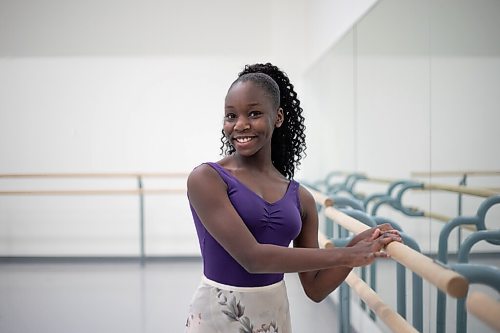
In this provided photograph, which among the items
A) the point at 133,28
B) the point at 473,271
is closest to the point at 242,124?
the point at 473,271

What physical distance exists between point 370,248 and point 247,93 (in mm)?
394

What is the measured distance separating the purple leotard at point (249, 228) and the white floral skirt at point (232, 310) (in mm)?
17

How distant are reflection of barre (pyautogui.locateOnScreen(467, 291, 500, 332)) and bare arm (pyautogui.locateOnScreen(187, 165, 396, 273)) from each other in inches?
11.2

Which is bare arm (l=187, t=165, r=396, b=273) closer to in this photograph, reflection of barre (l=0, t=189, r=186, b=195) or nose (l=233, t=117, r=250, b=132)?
nose (l=233, t=117, r=250, b=132)

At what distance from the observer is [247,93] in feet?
3.43

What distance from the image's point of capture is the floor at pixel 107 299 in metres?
3.06

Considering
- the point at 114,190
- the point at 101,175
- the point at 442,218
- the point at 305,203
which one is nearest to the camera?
the point at 305,203

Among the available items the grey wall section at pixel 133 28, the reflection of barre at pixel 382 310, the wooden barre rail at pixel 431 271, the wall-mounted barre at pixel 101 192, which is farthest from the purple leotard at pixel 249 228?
the grey wall section at pixel 133 28

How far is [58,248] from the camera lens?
5133mm

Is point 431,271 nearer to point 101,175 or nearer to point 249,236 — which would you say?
point 249,236

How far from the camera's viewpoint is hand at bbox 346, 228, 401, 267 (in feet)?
3.28

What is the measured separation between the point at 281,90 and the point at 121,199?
413 cm

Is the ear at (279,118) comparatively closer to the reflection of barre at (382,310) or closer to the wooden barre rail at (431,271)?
the wooden barre rail at (431,271)

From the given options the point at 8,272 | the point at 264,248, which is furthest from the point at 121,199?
the point at 264,248
